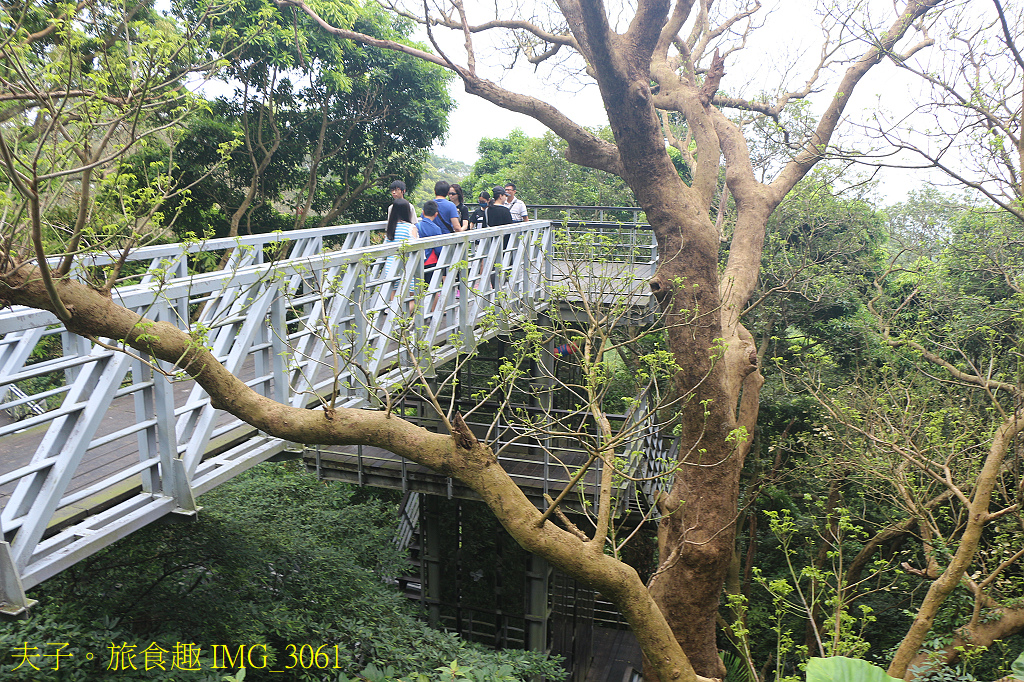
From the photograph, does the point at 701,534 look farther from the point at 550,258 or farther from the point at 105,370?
the point at 105,370

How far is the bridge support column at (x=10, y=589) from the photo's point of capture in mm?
2691

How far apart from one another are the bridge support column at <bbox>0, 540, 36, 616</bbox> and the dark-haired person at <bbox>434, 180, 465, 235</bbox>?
15.4ft

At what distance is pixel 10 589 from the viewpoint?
2.71m

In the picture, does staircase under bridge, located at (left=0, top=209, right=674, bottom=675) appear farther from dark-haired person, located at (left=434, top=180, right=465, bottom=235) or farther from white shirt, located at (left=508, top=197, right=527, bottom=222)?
white shirt, located at (left=508, top=197, right=527, bottom=222)

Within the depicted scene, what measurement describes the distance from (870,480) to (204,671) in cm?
742

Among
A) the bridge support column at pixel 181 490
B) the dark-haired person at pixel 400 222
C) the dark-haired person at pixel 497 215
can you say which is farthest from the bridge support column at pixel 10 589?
the dark-haired person at pixel 497 215

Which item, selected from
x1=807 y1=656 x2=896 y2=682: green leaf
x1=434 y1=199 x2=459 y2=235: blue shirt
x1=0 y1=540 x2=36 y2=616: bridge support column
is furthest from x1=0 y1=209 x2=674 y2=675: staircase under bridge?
x1=807 y1=656 x2=896 y2=682: green leaf

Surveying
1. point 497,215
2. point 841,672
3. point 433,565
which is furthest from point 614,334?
point 841,672

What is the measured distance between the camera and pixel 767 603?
1050 centimetres

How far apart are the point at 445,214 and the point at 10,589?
16.6 feet

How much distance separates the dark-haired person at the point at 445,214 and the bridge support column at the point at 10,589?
4698mm

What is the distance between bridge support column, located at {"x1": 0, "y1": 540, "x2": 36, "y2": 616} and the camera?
8.83ft

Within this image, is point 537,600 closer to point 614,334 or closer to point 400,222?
point 614,334

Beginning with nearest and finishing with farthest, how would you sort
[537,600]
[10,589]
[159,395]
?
[10,589] → [159,395] → [537,600]
